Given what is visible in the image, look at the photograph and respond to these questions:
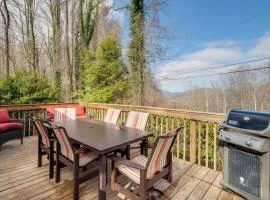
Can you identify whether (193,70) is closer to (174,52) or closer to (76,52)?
(174,52)

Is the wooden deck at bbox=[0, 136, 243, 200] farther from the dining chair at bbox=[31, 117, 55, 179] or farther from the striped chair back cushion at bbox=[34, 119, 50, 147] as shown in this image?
the striped chair back cushion at bbox=[34, 119, 50, 147]

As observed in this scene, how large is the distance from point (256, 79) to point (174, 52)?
3.36m

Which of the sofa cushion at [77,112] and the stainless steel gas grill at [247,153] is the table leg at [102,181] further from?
the sofa cushion at [77,112]

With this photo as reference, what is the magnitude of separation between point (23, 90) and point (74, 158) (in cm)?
551

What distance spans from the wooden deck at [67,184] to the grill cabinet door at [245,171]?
9.7 inches

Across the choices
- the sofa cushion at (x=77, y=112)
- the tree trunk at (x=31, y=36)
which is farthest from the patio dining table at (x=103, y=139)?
the tree trunk at (x=31, y=36)

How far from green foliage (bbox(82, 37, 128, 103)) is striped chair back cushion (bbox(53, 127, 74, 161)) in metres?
5.20

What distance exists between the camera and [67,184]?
8.90 ft

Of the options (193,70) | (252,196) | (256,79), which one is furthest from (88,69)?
(252,196)

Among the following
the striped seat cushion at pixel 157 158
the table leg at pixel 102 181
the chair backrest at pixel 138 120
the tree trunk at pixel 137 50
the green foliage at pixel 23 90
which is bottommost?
the table leg at pixel 102 181

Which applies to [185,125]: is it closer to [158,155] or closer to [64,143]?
[158,155]

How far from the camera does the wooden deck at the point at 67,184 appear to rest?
2.44 metres

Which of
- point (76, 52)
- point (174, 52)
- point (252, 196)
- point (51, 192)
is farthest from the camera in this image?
point (76, 52)

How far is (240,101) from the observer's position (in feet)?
25.7
